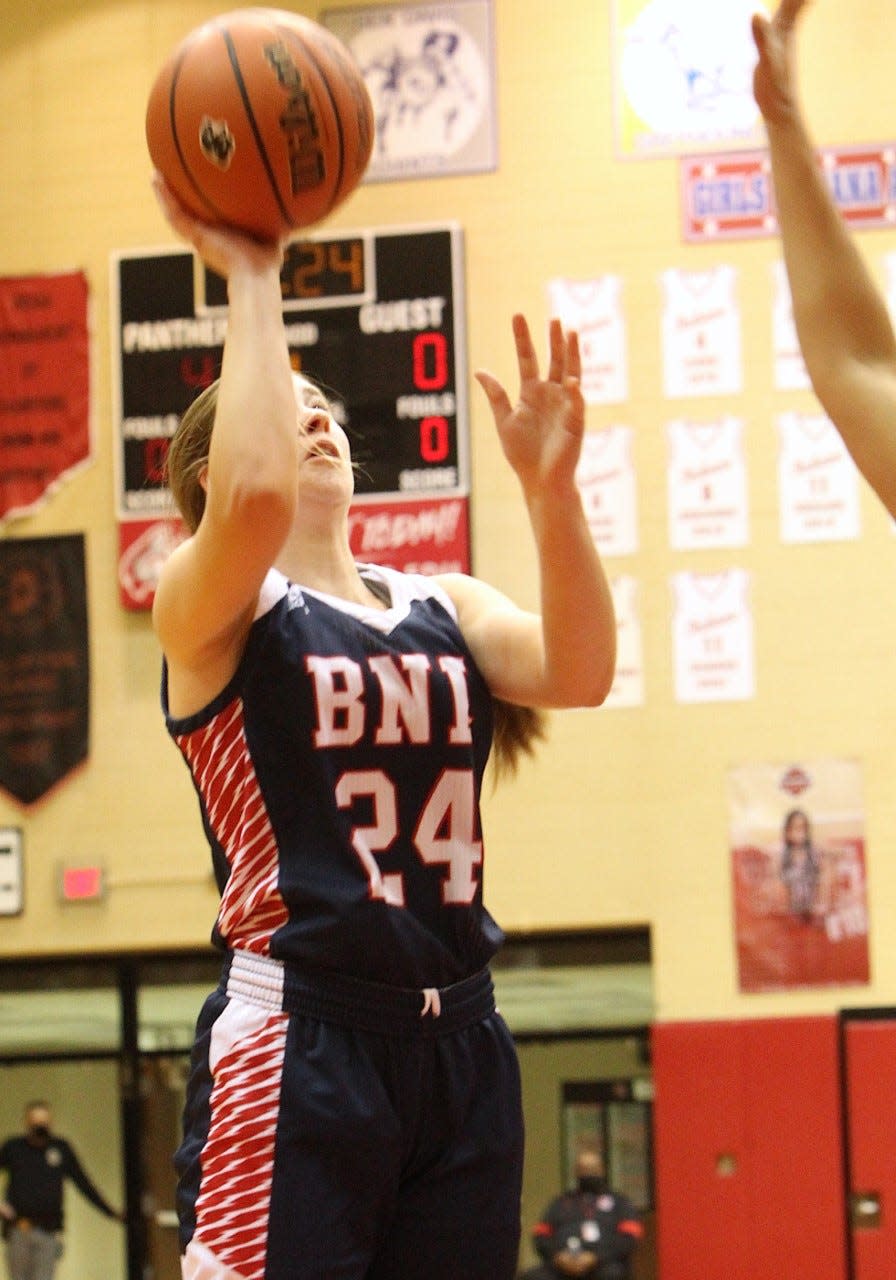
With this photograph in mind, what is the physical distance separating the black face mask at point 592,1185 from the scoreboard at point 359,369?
2.78m

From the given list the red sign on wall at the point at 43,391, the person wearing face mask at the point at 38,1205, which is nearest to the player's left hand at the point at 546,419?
the red sign on wall at the point at 43,391

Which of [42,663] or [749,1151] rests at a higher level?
[42,663]

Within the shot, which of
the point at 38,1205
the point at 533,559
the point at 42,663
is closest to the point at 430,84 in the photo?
the point at 533,559

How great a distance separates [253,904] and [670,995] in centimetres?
569

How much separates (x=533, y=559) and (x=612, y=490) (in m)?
0.48

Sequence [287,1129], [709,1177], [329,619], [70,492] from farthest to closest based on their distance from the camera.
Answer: [70,492] → [709,1177] → [329,619] → [287,1129]

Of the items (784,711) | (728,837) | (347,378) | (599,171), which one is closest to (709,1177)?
(728,837)

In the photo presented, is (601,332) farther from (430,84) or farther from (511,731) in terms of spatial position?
(511,731)

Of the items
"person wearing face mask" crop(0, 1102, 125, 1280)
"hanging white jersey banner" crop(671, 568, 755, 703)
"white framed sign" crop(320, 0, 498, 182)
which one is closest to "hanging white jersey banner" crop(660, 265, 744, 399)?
"hanging white jersey banner" crop(671, 568, 755, 703)

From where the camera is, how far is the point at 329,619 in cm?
237

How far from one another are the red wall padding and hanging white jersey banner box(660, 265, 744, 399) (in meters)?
2.86

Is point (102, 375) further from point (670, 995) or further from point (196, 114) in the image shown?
point (196, 114)

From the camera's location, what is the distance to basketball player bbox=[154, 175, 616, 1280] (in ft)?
7.07

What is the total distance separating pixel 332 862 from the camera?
224 cm
